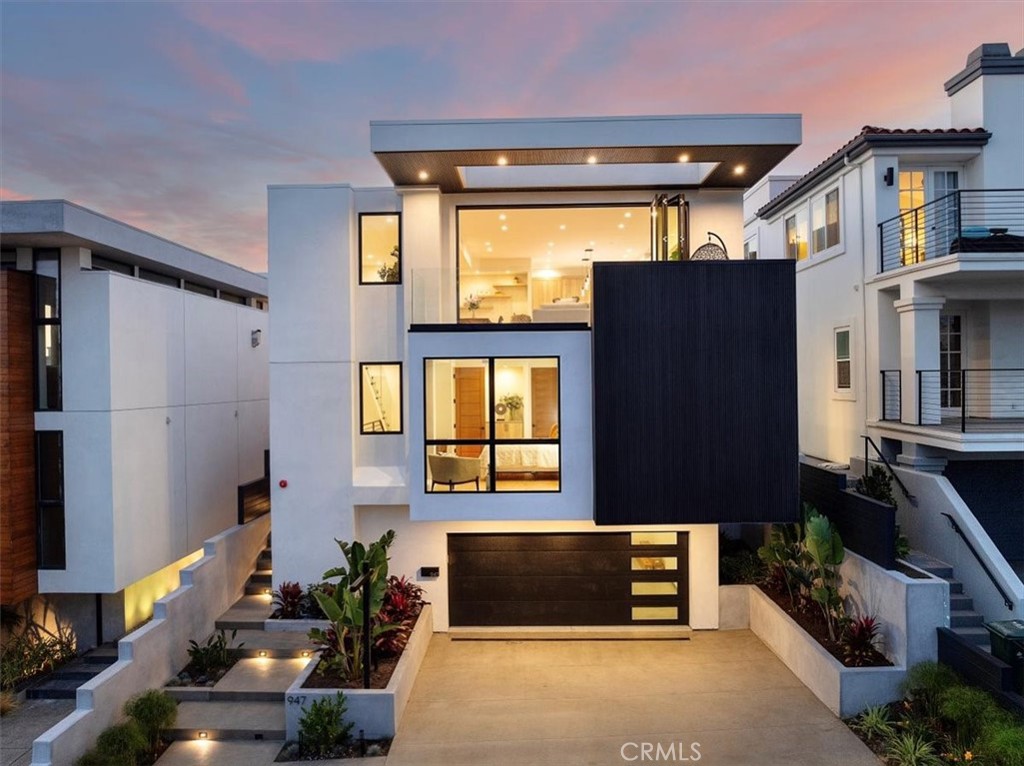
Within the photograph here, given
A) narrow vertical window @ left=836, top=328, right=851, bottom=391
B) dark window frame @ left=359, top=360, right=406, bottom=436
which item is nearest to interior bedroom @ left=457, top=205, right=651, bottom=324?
dark window frame @ left=359, top=360, right=406, bottom=436

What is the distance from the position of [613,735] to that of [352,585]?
3.73 m

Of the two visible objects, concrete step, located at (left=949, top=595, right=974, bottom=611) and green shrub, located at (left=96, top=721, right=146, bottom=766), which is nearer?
green shrub, located at (left=96, top=721, right=146, bottom=766)

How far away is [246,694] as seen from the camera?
7.53 meters

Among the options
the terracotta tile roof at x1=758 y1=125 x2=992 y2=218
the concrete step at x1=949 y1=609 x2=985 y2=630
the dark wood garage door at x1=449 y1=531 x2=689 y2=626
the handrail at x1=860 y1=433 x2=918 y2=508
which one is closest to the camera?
the concrete step at x1=949 y1=609 x2=985 y2=630

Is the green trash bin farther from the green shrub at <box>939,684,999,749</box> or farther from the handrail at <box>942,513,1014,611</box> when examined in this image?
the handrail at <box>942,513,1014,611</box>

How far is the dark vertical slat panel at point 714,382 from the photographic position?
25.7 ft

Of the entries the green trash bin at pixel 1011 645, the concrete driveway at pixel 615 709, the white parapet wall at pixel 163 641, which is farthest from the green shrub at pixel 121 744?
the green trash bin at pixel 1011 645

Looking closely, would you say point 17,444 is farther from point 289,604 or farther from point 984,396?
point 984,396

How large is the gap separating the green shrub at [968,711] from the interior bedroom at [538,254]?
631 centimetres

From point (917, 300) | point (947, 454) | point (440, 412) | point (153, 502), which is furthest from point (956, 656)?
point (153, 502)

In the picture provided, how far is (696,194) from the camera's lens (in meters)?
9.87

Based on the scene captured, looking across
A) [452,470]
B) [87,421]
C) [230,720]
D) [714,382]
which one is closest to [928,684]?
[714,382]

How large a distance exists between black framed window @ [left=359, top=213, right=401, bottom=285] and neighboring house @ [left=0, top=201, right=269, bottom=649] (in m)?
4.04

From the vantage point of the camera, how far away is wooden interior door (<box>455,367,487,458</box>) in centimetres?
847
